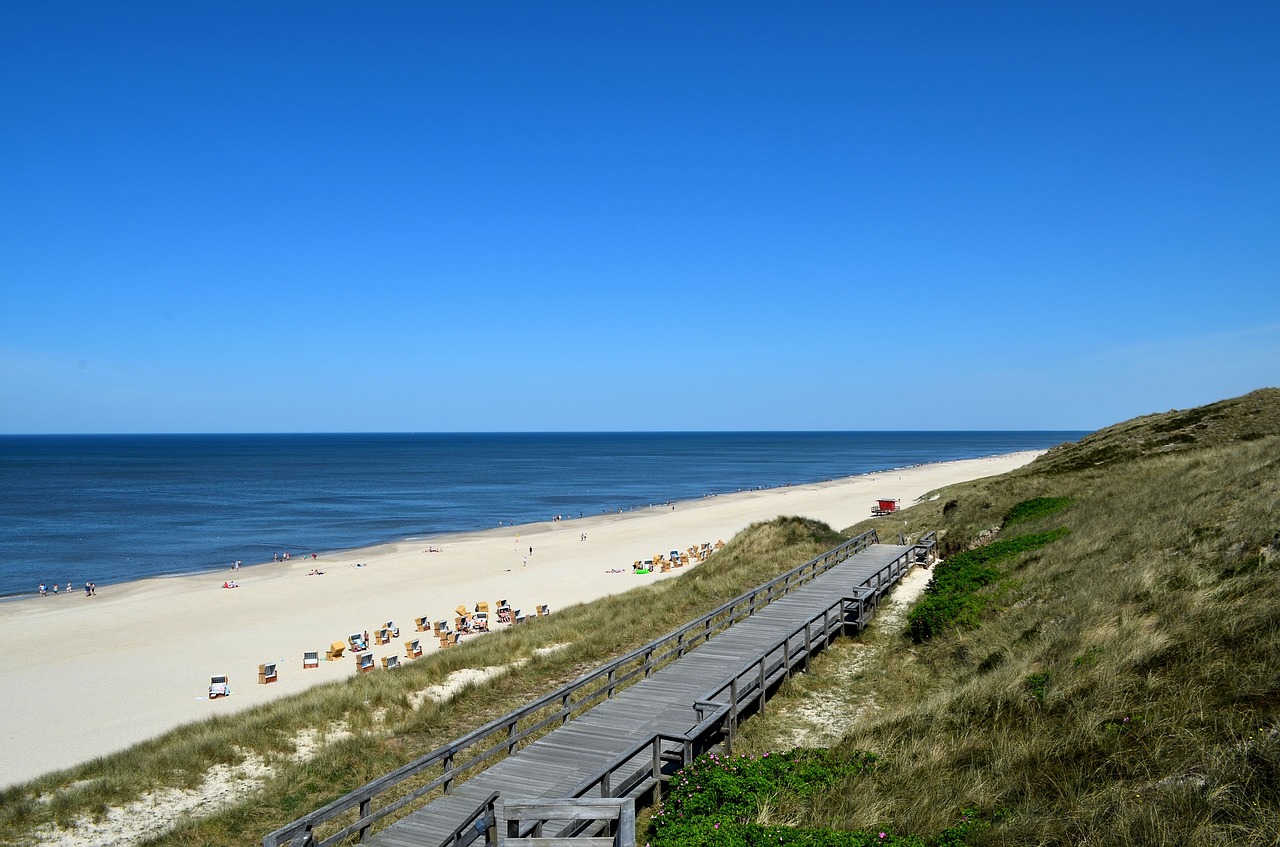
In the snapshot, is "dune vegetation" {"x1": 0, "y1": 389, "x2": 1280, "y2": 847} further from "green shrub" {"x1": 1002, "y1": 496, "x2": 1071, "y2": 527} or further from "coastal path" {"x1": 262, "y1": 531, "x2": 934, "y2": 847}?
"green shrub" {"x1": 1002, "y1": 496, "x2": 1071, "y2": 527}

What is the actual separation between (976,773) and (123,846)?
33.9 feet

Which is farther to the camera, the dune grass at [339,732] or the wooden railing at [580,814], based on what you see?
the dune grass at [339,732]

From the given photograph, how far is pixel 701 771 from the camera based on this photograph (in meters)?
8.84

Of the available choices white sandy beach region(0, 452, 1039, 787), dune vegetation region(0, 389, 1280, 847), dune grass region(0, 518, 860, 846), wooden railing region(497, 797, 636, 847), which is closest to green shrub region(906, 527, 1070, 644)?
dune vegetation region(0, 389, 1280, 847)

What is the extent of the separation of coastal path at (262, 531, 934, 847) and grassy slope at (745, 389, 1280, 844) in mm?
1170

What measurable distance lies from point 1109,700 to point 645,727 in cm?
595

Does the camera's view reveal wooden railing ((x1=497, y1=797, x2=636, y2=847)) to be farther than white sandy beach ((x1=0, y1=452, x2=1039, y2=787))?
No

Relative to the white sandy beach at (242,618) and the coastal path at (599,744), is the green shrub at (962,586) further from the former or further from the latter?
the white sandy beach at (242,618)

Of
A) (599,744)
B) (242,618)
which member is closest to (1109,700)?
(599,744)

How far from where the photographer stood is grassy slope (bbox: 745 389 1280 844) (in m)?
6.19

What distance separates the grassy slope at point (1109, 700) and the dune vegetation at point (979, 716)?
0.03 metres

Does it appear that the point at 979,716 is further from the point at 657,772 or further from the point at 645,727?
the point at 645,727

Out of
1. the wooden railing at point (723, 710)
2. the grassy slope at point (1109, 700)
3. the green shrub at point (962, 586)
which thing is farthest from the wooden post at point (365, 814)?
the green shrub at point (962, 586)

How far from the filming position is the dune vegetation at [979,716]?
6664 mm
